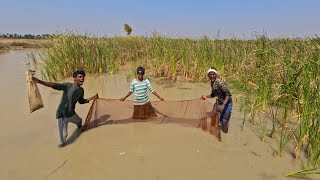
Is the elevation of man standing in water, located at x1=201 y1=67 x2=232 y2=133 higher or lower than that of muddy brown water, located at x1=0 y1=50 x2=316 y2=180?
higher

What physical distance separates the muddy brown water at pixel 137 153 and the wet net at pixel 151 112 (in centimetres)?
18

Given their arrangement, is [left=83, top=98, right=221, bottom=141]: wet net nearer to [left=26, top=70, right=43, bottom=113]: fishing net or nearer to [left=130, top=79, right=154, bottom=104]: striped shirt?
[left=130, top=79, right=154, bottom=104]: striped shirt

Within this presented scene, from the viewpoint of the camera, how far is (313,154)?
3.85 m

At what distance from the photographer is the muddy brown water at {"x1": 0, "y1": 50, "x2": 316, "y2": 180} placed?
13.1 feet

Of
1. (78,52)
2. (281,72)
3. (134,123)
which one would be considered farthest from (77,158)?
(78,52)

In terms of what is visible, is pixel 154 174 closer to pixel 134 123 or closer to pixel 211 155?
pixel 211 155

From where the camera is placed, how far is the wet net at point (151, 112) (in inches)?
229

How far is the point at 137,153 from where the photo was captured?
461 centimetres

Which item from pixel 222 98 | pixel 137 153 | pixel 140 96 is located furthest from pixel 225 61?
pixel 137 153

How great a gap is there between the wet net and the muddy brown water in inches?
7.0

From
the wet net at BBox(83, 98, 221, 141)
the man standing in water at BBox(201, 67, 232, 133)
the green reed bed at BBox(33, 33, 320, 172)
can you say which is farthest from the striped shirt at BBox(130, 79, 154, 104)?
the green reed bed at BBox(33, 33, 320, 172)

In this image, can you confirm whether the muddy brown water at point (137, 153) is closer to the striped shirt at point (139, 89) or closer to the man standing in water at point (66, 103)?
the man standing in water at point (66, 103)

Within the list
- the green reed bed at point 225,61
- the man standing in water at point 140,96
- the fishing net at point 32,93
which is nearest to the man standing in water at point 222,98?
the green reed bed at point 225,61

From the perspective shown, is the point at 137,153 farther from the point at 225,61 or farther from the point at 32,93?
the point at 225,61
